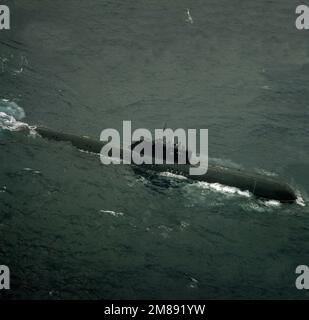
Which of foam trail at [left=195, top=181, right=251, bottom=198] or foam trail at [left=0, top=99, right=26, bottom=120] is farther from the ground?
foam trail at [left=0, top=99, right=26, bottom=120]

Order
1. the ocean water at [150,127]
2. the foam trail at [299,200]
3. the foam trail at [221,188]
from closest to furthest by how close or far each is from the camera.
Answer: the ocean water at [150,127], the foam trail at [299,200], the foam trail at [221,188]

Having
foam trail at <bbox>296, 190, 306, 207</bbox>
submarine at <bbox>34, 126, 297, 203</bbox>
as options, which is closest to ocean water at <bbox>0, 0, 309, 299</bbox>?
foam trail at <bbox>296, 190, 306, 207</bbox>

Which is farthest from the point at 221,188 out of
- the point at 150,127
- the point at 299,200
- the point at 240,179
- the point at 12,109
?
the point at 12,109

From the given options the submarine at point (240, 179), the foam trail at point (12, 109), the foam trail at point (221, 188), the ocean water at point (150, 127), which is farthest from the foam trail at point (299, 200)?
the foam trail at point (12, 109)

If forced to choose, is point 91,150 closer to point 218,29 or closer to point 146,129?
point 146,129

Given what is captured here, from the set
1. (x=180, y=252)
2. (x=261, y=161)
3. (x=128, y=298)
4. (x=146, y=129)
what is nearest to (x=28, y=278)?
(x=128, y=298)

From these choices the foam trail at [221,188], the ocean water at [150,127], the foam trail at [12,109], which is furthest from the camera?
the foam trail at [12,109]

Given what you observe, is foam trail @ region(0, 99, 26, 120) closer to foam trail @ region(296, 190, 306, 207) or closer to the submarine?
the submarine

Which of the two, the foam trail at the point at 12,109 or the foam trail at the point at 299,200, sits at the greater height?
the foam trail at the point at 12,109

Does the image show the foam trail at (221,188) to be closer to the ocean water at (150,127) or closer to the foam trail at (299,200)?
the ocean water at (150,127)
